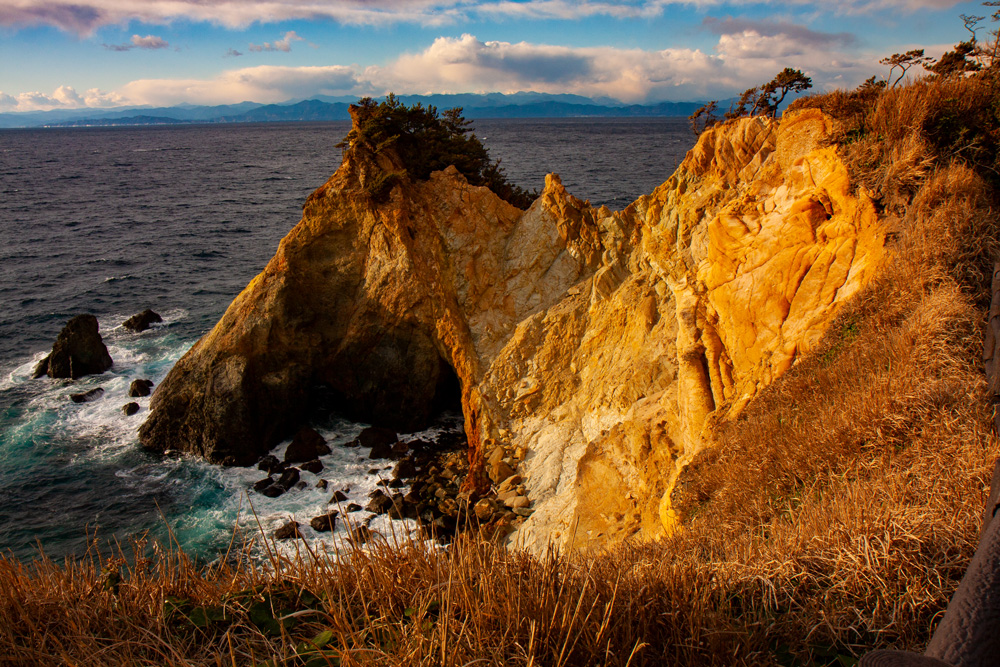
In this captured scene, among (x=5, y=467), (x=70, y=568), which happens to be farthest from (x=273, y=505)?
(x=70, y=568)

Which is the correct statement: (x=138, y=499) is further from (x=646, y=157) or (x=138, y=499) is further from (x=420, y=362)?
(x=646, y=157)

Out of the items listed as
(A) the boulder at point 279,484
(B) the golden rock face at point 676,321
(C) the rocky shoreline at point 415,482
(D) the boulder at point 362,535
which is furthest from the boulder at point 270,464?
(D) the boulder at point 362,535

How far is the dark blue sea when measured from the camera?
15.9 metres

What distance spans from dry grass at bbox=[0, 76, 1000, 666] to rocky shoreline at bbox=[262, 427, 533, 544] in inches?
333

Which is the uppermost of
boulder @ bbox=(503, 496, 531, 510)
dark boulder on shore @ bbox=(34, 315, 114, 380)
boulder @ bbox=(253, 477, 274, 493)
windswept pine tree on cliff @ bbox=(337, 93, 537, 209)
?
windswept pine tree on cliff @ bbox=(337, 93, 537, 209)

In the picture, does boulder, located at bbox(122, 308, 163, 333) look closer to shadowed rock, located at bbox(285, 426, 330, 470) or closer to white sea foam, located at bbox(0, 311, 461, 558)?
white sea foam, located at bbox(0, 311, 461, 558)

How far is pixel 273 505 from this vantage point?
52.5 feet

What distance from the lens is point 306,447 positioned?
18.5 meters

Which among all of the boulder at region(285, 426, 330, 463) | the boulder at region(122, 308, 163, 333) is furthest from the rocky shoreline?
the boulder at region(122, 308, 163, 333)

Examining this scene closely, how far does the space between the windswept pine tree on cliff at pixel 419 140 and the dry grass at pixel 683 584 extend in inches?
638

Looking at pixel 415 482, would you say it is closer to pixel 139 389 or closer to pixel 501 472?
pixel 501 472

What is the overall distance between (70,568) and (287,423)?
16487 mm

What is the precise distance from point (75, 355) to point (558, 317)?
845 inches

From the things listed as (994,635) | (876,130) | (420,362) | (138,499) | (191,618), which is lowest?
(138,499)
